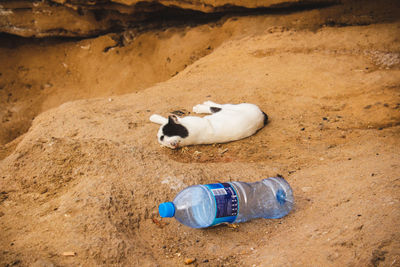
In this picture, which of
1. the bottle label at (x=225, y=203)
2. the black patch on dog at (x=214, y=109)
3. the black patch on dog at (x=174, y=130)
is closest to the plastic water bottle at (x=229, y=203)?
the bottle label at (x=225, y=203)

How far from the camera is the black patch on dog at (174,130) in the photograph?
3.60 m

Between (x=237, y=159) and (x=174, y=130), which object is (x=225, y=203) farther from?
(x=174, y=130)

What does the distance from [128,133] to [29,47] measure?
5.92m

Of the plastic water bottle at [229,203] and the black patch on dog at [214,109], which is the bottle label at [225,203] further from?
the black patch on dog at [214,109]

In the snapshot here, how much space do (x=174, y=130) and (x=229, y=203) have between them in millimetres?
1558

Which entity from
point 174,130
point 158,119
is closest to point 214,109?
point 158,119

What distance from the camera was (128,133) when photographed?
3703 millimetres

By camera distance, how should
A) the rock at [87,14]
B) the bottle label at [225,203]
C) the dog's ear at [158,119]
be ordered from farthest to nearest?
the rock at [87,14] < the dog's ear at [158,119] < the bottle label at [225,203]

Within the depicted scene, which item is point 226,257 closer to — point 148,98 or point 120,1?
point 148,98

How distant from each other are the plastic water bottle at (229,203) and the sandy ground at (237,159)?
81mm

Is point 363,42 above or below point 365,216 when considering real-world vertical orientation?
above

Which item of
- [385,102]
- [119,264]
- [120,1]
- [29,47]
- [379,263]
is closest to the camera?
[379,263]

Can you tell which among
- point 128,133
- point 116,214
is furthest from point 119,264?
point 128,133

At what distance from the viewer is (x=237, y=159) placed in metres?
3.50
